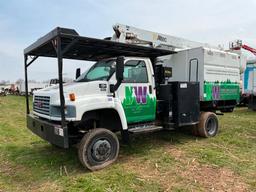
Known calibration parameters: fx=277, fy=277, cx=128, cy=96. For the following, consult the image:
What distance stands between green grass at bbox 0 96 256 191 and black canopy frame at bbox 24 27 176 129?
107cm

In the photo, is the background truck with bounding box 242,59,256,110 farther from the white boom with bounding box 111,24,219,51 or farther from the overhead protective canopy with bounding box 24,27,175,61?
the overhead protective canopy with bounding box 24,27,175,61

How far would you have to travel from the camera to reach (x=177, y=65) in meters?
8.48

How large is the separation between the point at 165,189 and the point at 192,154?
6.83ft

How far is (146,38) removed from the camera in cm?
873

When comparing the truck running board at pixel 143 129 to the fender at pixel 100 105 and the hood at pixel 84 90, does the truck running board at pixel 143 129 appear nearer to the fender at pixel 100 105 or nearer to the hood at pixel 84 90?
the fender at pixel 100 105

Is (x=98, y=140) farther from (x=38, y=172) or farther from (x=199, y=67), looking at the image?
(x=199, y=67)

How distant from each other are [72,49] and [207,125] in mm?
4525

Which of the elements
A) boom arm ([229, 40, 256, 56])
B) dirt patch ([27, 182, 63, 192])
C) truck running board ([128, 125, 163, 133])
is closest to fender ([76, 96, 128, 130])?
truck running board ([128, 125, 163, 133])

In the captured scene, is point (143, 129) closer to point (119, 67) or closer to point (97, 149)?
point (97, 149)

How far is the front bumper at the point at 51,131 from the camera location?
4984 mm

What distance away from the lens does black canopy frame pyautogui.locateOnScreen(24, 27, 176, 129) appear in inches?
196

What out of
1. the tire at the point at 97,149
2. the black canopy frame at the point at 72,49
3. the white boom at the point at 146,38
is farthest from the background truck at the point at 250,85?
the tire at the point at 97,149

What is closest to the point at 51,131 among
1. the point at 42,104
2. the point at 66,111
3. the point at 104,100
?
the point at 66,111

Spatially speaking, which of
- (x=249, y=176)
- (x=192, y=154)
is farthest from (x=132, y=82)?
(x=249, y=176)
